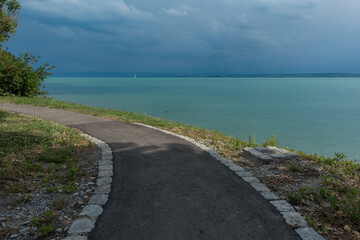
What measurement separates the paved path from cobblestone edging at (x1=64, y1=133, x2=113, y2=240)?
0.11 m

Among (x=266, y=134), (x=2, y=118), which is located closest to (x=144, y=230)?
(x=2, y=118)

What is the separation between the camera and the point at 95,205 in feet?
14.5

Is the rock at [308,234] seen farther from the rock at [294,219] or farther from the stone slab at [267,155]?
the stone slab at [267,155]

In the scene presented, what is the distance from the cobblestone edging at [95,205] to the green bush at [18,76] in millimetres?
18049

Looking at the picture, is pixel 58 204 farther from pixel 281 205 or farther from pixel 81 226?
pixel 281 205

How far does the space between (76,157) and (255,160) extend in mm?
4758

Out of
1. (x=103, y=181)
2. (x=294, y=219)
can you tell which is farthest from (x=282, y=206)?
(x=103, y=181)

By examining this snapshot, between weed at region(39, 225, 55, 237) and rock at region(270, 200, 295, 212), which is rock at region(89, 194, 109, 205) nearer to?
weed at region(39, 225, 55, 237)

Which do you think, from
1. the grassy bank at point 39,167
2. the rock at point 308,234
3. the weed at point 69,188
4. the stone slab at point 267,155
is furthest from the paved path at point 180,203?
the stone slab at point 267,155

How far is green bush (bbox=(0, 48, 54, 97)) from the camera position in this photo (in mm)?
20359

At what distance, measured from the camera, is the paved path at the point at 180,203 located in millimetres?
A: 3730

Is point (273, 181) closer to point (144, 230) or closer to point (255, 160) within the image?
point (255, 160)

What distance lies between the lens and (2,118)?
10.5 metres

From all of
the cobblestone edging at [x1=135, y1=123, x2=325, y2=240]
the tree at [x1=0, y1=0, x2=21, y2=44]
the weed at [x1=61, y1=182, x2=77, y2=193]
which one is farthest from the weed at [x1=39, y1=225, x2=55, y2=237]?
the tree at [x1=0, y1=0, x2=21, y2=44]
